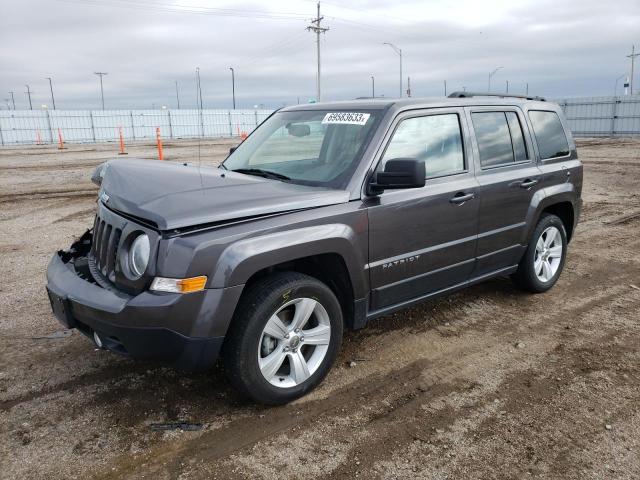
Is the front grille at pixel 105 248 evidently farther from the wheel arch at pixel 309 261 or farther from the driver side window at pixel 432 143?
the driver side window at pixel 432 143

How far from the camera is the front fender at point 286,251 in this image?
2.92 metres

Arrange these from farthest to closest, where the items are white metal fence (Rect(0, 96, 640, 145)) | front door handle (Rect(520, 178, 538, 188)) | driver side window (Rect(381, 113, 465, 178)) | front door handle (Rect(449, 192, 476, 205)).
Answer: white metal fence (Rect(0, 96, 640, 145)), front door handle (Rect(520, 178, 538, 188)), front door handle (Rect(449, 192, 476, 205)), driver side window (Rect(381, 113, 465, 178))

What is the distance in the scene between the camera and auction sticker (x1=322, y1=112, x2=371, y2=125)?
3.90 metres

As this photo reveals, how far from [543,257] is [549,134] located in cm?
120

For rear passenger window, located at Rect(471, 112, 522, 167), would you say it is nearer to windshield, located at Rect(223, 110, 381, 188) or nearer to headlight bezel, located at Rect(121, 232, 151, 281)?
windshield, located at Rect(223, 110, 381, 188)

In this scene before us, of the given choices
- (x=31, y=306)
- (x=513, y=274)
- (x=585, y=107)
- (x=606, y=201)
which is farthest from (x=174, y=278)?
(x=585, y=107)

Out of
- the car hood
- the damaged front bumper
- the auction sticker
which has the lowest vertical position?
the damaged front bumper

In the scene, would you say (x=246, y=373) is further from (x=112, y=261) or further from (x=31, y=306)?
(x=31, y=306)

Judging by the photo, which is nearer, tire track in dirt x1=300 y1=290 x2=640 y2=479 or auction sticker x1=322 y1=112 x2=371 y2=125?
tire track in dirt x1=300 y1=290 x2=640 y2=479

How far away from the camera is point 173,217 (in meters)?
2.85

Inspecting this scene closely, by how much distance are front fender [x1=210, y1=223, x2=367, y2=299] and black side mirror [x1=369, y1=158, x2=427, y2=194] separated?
39cm

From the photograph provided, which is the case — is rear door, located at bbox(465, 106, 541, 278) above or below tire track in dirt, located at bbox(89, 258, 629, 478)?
above

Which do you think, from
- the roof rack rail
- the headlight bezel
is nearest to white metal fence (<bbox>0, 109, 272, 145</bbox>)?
the roof rack rail

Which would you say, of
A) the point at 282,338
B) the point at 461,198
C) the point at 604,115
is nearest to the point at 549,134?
the point at 461,198
